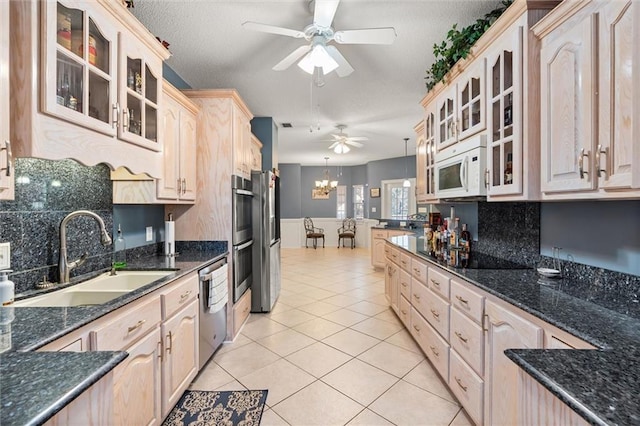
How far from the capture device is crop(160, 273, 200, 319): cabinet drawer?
1.69 metres

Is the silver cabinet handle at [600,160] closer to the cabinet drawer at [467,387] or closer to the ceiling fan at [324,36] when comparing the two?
the cabinet drawer at [467,387]

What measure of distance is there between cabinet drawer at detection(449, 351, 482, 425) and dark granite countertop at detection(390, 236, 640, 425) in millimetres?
531

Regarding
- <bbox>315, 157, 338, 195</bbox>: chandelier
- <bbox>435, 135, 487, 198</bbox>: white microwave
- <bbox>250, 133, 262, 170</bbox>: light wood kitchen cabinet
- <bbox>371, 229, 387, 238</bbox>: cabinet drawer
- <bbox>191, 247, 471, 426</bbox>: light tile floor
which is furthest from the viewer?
<bbox>315, 157, 338, 195</bbox>: chandelier

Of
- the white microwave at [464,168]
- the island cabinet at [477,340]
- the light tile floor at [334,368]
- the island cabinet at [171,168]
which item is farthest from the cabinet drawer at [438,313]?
the island cabinet at [171,168]

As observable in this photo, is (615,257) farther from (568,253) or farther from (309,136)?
(309,136)

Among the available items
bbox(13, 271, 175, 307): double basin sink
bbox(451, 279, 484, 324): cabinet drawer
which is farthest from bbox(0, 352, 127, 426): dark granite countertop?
bbox(451, 279, 484, 324): cabinet drawer

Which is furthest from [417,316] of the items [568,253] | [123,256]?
[123,256]

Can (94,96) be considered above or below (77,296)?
above

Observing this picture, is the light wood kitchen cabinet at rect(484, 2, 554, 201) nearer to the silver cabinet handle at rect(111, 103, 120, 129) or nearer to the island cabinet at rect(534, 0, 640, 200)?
the island cabinet at rect(534, 0, 640, 200)

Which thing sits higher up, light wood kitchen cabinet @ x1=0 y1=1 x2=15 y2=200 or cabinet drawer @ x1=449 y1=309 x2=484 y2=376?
light wood kitchen cabinet @ x1=0 y1=1 x2=15 y2=200

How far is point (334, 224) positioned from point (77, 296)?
27.3 feet

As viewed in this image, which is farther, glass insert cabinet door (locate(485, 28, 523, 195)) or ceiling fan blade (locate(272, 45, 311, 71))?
ceiling fan blade (locate(272, 45, 311, 71))

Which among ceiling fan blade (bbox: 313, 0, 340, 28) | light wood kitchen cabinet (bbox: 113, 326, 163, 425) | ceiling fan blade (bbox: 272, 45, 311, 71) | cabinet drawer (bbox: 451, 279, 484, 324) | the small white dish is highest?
ceiling fan blade (bbox: 313, 0, 340, 28)

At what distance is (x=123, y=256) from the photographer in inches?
85.7
